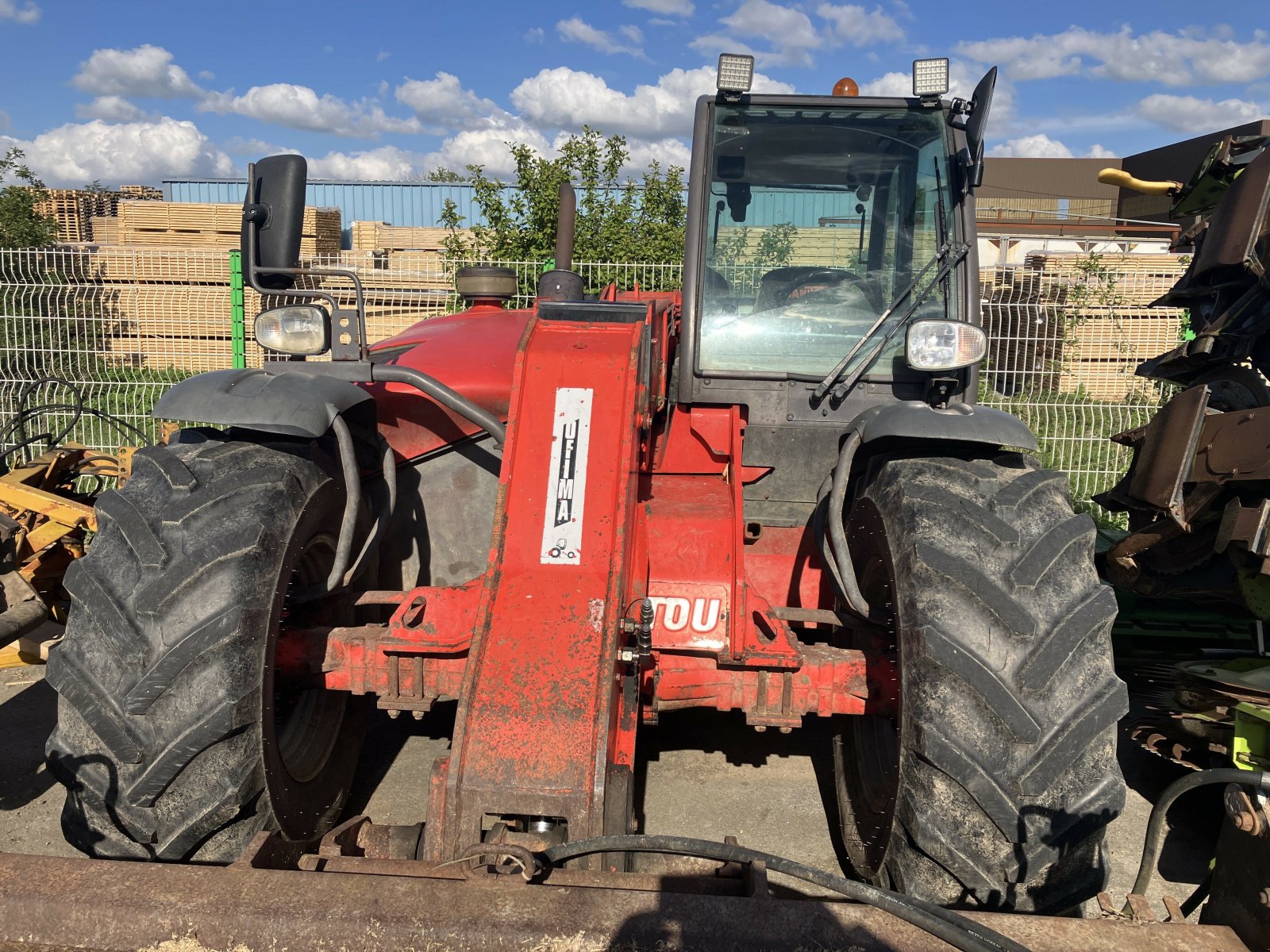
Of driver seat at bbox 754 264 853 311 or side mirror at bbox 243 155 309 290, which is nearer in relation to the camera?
side mirror at bbox 243 155 309 290

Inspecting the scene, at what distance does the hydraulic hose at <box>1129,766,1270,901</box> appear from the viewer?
6.75 feet

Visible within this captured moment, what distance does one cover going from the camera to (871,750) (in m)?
3.49

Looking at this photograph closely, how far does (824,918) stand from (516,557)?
128 centimetres

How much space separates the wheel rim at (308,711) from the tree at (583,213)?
7374 mm

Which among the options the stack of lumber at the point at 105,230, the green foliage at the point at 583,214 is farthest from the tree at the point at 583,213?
the stack of lumber at the point at 105,230

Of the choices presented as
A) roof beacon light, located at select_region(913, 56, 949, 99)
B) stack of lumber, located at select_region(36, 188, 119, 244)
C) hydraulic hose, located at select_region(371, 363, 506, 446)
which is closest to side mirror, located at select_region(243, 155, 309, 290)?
hydraulic hose, located at select_region(371, 363, 506, 446)

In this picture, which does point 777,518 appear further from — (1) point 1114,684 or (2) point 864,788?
Result: (1) point 1114,684

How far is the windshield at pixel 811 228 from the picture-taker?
386cm

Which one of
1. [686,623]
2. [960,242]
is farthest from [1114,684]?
[960,242]

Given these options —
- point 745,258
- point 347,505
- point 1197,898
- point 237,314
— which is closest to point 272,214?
point 347,505

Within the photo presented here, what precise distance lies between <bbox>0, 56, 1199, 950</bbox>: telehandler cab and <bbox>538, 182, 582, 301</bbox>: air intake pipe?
0.83 metres

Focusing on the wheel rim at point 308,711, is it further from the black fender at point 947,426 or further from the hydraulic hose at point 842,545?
the black fender at point 947,426

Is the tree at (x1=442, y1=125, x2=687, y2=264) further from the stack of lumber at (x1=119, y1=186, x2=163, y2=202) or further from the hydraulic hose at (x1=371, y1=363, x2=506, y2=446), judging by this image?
the stack of lumber at (x1=119, y1=186, x2=163, y2=202)

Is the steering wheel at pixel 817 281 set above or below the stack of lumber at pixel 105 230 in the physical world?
below
